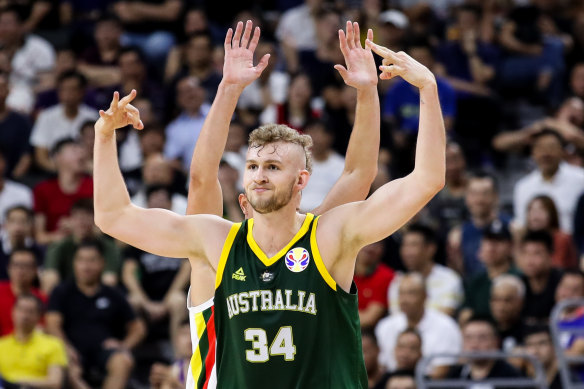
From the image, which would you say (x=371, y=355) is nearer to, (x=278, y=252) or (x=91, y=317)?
(x=91, y=317)

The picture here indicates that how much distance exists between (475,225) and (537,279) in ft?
4.05

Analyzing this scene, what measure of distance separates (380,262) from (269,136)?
288 inches

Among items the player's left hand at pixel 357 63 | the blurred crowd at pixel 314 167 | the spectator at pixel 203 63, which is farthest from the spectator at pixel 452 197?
the player's left hand at pixel 357 63

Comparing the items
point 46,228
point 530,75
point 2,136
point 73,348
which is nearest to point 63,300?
point 73,348

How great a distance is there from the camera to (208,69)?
15.7 metres

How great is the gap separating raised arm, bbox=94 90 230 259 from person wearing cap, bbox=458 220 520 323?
20.7ft

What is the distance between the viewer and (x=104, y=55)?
16406 mm

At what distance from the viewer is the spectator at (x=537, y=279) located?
1166 cm

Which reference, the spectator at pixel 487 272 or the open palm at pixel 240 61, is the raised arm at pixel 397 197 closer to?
the open palm at pixel 240 61

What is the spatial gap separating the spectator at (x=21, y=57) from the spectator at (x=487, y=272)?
7.18 meters

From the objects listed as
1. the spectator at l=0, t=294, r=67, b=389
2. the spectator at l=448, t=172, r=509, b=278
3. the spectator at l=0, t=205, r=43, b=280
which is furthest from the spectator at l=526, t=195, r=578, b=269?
the spectator at l=0, t=205, r=43, b=280

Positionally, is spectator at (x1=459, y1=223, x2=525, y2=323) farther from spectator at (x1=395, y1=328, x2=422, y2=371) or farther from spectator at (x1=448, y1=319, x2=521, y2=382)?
spectator at (x1=395, y1=328, x2=422, y2=371)

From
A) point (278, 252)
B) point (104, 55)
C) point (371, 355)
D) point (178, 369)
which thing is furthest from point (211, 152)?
point (104, 55)

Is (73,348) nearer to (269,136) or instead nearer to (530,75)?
(269,136)
